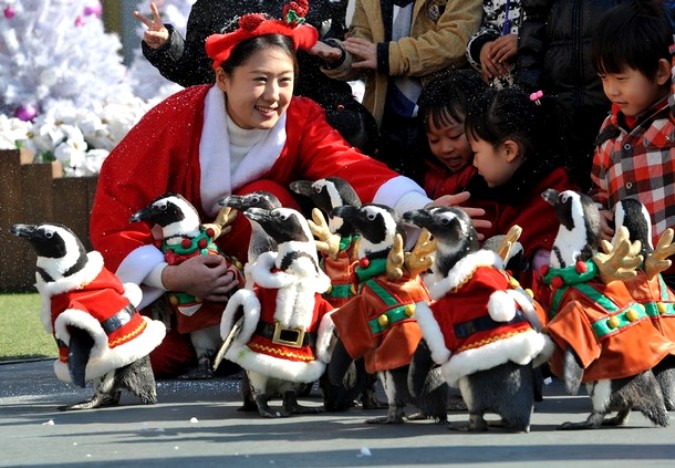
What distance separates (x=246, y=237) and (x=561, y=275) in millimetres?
1698

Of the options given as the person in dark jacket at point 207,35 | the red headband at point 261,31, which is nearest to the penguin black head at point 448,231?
the red headband at point 261,31

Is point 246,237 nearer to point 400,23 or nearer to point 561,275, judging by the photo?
point 400,23

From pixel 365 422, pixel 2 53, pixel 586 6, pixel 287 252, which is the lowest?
pixel 2 53

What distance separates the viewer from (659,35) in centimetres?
504

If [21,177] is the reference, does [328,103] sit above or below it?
above

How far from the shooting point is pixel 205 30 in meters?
6.45

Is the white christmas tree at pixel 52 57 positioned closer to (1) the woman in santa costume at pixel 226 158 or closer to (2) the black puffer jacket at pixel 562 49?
(1) the woman in santa costume at pixel 226 158

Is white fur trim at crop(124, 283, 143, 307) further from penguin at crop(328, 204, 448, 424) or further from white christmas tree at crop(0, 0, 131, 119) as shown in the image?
white christmas tree at crop(0, 0, 131, 119)

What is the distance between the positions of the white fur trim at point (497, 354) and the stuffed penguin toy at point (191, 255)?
5.18 feet

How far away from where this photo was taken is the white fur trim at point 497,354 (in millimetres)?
4113

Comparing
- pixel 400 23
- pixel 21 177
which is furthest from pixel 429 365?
pixel 21 177

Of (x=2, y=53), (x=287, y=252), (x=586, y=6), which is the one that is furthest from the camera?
(x=2, y=53)

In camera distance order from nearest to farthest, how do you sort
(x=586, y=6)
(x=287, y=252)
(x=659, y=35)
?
1. (x=287, y=252)
2. (x=659, y=35)
3. (x=586, y=6)

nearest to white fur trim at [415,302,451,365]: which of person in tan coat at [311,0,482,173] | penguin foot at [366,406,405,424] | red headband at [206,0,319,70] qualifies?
penguin foot at [366,406,405,424]
